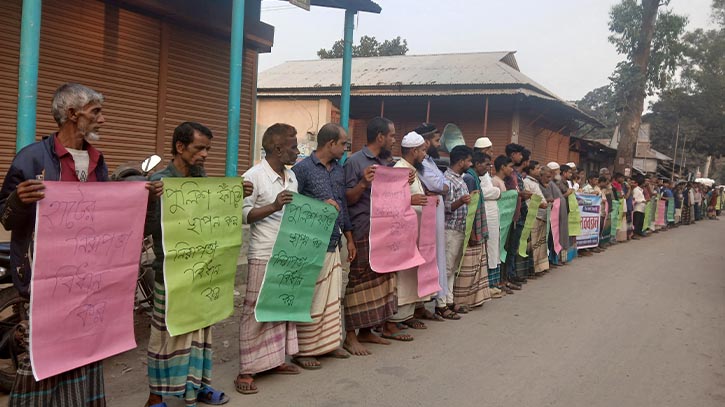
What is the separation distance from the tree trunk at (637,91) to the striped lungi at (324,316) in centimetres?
2007

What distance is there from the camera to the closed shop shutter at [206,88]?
915 cm

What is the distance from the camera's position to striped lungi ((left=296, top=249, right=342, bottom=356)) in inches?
176

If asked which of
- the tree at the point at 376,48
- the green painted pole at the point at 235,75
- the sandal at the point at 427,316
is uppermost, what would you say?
the tree at the point at 376,48

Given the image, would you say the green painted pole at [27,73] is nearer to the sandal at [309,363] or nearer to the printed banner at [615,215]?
the sandal at [309,363]

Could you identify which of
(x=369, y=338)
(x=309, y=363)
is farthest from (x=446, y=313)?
(x=309, y=363)

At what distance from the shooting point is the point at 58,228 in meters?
2.71

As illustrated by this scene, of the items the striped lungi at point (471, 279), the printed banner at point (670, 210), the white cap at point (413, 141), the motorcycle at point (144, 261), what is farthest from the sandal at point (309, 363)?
the printed banner at point (670, 210)

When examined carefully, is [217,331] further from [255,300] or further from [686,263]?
[686,263]

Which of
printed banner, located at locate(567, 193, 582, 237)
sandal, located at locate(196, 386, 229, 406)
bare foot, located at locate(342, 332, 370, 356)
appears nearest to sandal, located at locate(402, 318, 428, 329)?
bare foot, located at locate(342, 332, 370, 356)

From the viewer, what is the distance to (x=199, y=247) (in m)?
3.55

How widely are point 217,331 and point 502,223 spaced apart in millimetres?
3872

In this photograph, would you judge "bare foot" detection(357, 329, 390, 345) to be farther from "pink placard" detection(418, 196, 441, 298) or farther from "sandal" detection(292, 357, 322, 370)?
"sandal" detection(292, 357, 322, 370)

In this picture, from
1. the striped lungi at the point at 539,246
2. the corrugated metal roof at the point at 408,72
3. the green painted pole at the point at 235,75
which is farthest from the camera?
the corrugated metal roof at the point at 408,72

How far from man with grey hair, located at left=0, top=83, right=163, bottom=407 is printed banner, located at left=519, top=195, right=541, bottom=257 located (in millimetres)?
6403
